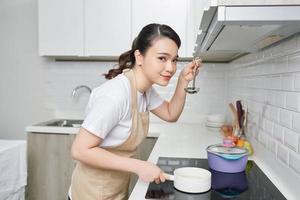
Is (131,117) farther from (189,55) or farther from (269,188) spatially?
(189,55)

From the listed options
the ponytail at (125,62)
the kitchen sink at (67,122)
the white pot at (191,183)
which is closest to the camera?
the white pot at (191,183)

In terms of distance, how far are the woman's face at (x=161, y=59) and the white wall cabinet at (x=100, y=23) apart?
119 cm

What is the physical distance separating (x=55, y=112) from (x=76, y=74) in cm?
41

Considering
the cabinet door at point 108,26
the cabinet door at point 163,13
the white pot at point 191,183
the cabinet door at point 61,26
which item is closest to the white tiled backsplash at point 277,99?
the white pot at point 191,183

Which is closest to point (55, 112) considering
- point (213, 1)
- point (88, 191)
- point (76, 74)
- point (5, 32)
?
point (76, 74)

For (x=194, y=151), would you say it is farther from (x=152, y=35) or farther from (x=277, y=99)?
(x=152, y=35)

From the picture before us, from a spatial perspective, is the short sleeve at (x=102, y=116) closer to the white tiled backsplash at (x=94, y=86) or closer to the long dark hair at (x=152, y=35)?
the long dark hair at (x=152, y=35)

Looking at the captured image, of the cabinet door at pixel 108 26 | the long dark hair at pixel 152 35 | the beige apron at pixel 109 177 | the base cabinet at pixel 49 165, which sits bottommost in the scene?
the base cabinet at pixel 49 165

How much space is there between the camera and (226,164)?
1171 mm

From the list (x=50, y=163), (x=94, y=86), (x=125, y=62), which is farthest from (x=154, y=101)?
(x=94, y=86)

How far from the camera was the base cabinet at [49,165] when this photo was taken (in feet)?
7.43

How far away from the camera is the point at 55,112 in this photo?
278cm

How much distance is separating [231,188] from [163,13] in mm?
1573

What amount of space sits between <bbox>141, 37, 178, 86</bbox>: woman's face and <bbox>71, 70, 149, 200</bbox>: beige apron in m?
0.09
